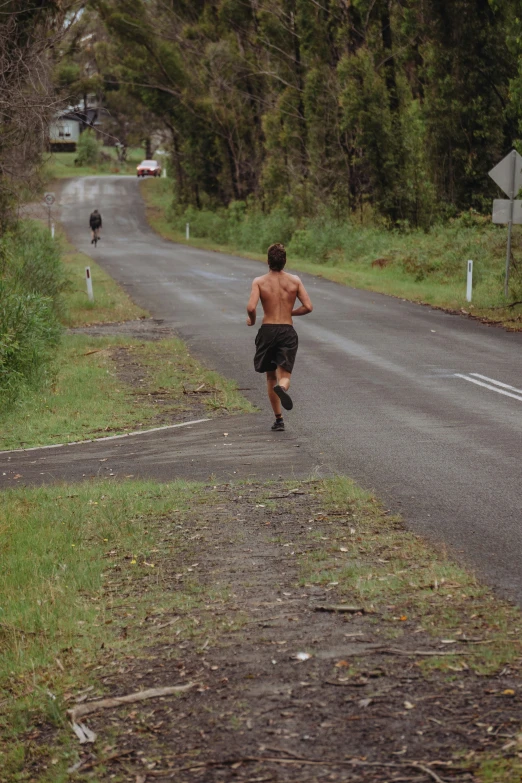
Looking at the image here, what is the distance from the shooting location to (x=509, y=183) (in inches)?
880

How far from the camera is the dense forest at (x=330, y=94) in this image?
111 feet

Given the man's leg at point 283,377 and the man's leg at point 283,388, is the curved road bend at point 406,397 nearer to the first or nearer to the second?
the man's leg at point 283,388

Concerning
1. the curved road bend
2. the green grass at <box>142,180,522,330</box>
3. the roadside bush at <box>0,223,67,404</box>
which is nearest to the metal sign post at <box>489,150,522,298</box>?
the green grass at <box>142,180,522,330</box>

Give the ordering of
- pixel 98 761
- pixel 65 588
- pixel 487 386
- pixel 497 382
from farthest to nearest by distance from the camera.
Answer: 1. pixel 497 382
2. pixel 487 386
3. pixel 65 588
4. pixel 98 761

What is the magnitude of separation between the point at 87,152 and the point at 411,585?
101m

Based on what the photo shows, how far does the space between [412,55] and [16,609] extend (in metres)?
35.7

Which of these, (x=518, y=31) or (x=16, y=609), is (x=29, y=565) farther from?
(x=518, y=31)

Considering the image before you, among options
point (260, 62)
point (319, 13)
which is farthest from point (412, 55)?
point (260, 62)

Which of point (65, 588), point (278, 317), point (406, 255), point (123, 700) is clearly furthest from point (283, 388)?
point (406, 255)

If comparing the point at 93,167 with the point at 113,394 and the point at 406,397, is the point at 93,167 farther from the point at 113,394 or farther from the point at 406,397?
the point at 406,397

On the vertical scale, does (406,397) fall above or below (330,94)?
below

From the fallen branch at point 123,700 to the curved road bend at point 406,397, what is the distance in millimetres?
2059

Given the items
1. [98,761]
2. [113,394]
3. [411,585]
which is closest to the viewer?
[98,761]

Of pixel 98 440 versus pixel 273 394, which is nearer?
pixel 273 394
